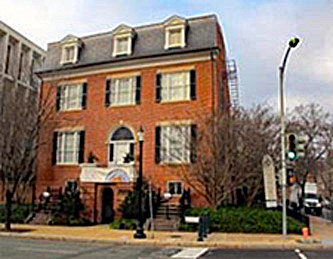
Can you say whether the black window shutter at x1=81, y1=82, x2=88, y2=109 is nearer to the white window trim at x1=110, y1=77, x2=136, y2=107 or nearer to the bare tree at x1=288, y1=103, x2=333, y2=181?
the white window trim at x1=110, y1=77, x2=136, y2=107

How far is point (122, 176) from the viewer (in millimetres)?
27047

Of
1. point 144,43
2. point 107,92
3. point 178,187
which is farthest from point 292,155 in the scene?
point 107,92

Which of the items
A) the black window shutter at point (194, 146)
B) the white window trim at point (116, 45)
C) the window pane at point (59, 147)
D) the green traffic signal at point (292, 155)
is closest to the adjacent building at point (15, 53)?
the window pane at point (59, 147)

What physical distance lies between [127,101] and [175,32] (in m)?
5.67

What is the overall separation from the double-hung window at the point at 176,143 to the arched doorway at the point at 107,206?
4170mm

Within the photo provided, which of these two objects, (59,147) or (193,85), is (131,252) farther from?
(59,147)

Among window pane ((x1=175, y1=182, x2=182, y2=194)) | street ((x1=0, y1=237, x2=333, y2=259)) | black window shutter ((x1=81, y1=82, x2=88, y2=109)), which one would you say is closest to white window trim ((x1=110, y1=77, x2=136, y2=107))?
black window shutter ((x1=81, y1=82, x2=88, y2=109))

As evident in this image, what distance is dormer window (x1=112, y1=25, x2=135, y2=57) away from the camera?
3050cm

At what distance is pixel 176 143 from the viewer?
89.2 ft

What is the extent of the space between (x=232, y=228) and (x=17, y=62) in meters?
38.1

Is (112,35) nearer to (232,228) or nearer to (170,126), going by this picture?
(170,126)

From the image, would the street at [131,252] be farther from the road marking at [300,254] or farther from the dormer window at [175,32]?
the dormer window at [175,32]

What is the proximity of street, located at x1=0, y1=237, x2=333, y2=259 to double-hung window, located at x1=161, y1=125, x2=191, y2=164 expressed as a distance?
10.5 meters

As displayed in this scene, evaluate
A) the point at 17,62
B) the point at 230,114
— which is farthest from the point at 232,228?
the point at 17,62
